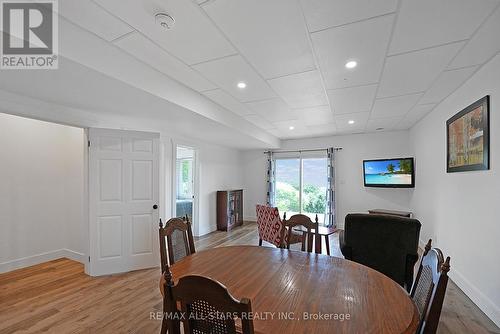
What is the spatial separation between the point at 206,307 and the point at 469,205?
3.27m

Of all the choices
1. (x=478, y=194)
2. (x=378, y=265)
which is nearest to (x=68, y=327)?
(x=378, y=265)

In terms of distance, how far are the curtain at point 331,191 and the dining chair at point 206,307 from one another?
5.48 metres

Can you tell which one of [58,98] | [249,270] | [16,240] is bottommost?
[16,240]

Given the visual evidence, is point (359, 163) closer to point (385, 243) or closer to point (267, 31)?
point (385, 243)

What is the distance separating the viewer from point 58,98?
2.57 m

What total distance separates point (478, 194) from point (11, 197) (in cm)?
613

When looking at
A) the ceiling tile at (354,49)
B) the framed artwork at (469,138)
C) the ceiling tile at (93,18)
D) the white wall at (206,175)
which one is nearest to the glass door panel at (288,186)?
the white wall at (206,175)

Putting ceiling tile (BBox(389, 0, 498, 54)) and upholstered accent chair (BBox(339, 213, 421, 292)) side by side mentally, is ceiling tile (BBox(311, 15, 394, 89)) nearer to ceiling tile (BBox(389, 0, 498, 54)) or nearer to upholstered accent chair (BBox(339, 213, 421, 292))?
ceiling tile (BBox(389, 0, 498, 54))

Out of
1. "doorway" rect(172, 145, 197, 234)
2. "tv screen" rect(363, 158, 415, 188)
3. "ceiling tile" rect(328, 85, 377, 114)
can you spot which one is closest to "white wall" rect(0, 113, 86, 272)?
"doorway" rect(172, 145, 197, 234)

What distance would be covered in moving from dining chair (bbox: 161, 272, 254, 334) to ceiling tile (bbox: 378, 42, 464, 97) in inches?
99.4

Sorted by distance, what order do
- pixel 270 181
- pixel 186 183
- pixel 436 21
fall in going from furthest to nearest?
pixel 186 183 → pixel 270 181 → pixel 436 21

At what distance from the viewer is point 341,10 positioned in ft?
5.21

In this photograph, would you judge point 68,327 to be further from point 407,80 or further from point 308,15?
point 407,80

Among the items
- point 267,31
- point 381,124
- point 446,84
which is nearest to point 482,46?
point 446,84
